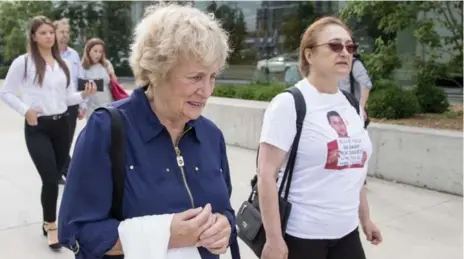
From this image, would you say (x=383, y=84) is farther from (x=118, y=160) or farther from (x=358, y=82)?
(x=118, y=160)

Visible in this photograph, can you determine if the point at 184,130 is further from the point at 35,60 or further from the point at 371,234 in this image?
the point at 35,60

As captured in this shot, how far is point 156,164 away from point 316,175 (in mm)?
983

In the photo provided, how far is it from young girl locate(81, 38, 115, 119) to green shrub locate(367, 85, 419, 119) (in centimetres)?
404

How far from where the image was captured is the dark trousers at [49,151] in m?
4.16

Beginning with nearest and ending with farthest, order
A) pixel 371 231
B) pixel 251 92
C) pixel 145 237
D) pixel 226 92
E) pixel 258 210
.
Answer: pixel 145 237, pixel 258 210, pixel 371 231, pixel 251 92, pixel 226 92

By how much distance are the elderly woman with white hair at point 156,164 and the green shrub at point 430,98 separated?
7784 millimetres

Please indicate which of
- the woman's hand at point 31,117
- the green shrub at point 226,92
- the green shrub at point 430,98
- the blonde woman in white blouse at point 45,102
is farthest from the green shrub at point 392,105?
the woman's hand at point 31,117

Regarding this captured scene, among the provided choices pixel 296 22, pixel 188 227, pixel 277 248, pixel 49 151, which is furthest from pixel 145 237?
pixel 296 22

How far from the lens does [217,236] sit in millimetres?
1672

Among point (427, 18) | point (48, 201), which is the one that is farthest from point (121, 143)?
point (427, 18)

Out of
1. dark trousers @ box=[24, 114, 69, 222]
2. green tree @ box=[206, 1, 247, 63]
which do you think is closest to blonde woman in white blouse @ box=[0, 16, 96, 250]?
dark trousers @ box=[24, 114, 69, 222]

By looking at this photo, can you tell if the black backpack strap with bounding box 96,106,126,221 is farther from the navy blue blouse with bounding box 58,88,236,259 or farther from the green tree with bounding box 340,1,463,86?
the green tree with bounding box 340,1,463,86

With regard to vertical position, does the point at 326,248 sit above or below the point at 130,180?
below

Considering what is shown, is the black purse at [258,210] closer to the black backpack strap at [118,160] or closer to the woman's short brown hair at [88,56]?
the black backpack strap at [118,160]
